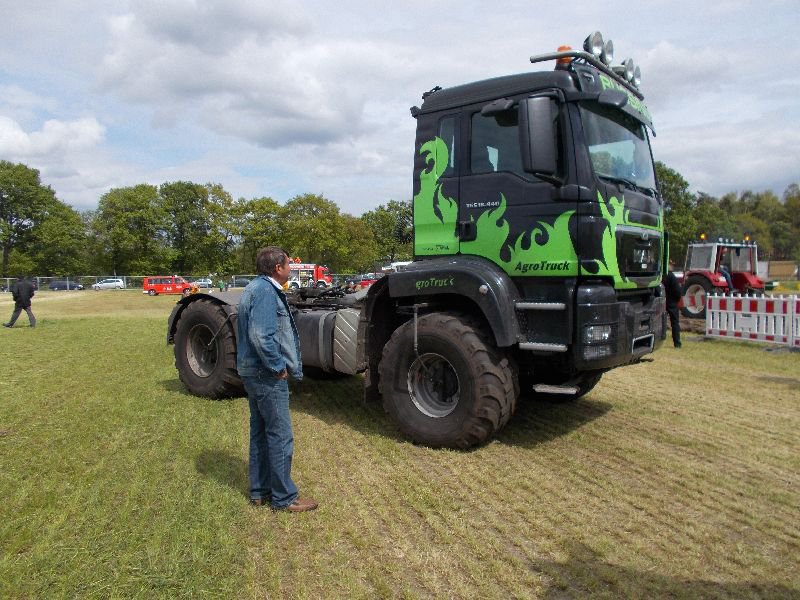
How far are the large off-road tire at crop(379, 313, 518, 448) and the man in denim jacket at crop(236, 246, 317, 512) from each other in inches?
58.4

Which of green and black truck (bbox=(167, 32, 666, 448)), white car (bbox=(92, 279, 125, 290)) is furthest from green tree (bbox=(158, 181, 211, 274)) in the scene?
green and black truck (bbox=(167, 32, 666, 448))

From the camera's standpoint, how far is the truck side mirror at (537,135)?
470cm

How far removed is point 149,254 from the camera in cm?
6956

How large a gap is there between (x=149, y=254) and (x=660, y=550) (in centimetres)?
7290

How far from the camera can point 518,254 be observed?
5.09 metres

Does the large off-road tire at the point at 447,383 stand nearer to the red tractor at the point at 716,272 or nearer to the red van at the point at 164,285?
the red tractor at the point at 716,272

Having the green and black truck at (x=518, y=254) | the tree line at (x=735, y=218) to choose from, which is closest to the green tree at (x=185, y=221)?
the tree line at (x=735, y=218)

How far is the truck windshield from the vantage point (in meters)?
4.93

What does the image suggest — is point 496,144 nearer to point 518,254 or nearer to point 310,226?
point 518,254

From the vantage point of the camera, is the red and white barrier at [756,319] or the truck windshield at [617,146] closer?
the truck windshield at [617,146]

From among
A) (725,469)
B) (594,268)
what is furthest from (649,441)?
(594,268)

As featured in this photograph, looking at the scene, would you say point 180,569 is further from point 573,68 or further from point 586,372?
point 573,68

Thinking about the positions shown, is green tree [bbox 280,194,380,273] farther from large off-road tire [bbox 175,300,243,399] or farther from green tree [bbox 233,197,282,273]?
large off-road tire [bbox 175,300,243,399]

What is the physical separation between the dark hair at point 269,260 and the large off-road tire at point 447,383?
5.31 ft
